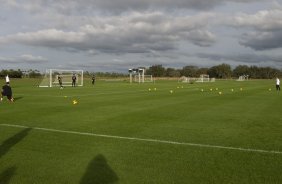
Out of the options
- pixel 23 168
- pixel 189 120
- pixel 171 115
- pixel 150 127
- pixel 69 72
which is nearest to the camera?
pixel 23 168

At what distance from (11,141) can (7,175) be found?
381cm

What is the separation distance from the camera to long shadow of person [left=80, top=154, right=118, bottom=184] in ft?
23.5

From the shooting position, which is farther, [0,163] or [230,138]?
[230,138]

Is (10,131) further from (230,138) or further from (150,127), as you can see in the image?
(230,138)

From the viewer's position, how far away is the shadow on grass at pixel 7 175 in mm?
7128

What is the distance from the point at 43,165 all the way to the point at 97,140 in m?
3.14

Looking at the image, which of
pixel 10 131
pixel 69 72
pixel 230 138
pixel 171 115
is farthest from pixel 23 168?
pixel 69 72

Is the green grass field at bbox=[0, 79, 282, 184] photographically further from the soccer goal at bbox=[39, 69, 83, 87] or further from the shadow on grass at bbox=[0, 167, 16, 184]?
the soccer goal at bbox=[39, 69, 83, 87]

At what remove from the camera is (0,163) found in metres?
8.45

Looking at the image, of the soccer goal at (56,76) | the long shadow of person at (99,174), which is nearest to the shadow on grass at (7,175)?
the long shadow of person at (99,174)

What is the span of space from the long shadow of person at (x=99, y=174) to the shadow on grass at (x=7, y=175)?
55.3 inches

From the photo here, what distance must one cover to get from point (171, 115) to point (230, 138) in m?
6.47

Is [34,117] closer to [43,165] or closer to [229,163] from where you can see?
[43,165]

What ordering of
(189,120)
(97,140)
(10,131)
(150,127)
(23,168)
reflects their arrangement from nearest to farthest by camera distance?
(23,168) → (97,140) → (10,131) → (150,127) → (189,120)
